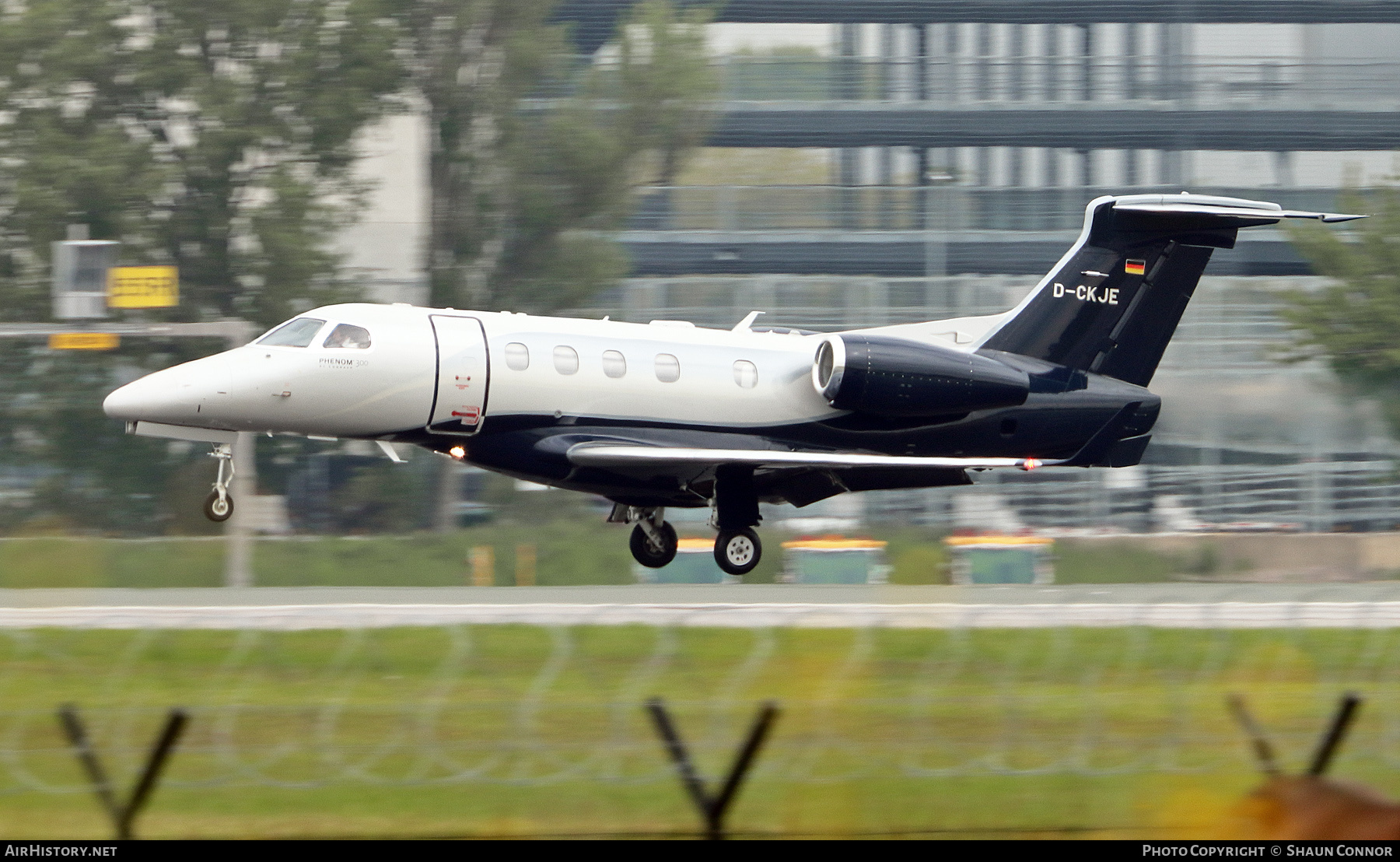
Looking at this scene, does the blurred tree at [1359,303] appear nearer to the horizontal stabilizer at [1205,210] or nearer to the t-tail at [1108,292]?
the t-tail at [1108,292]

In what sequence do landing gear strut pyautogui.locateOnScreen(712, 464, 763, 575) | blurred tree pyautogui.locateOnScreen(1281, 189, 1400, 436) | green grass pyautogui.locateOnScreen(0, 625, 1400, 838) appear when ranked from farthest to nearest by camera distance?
blurred tree pyautogui.locateOnScreen(1281, 189, 1400, 436) → landing gear strut pyautogui.locateOnScreen(712, 464, 763, 575) → green grass pyautogui.locateOnScreen(0, 625, 1400, 838)

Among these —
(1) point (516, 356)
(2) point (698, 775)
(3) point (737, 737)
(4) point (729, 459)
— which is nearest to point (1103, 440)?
(4) point (729, 459)

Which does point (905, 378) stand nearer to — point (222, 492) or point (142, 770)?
point (222, 492)

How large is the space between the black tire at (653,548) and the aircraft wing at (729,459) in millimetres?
1569

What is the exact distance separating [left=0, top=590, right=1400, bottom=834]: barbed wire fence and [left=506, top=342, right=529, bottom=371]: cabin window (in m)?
3.44

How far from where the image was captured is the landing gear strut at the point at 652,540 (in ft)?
64.0

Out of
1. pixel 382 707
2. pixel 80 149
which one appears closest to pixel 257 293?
pixel 80 149

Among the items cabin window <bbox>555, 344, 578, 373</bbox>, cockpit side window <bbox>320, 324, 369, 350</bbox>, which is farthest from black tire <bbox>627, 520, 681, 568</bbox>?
cockpit side window <bbox>320, 324, 369, 350</bbox>

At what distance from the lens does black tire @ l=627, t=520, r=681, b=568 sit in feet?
64.3

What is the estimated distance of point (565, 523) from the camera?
23.4m

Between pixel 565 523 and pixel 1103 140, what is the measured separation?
14958 mm

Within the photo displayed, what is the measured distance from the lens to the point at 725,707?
8.91 m

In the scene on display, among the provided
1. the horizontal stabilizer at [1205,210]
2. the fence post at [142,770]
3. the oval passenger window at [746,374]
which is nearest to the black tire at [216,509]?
the oval passenger window at [746,374]

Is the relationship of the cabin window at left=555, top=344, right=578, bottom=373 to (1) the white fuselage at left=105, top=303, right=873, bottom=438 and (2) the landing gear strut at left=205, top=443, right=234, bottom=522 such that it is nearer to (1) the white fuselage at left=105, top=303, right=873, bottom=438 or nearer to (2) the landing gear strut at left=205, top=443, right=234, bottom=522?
(1) the white fuselage at left=105, top=303, right=873, bottom=438
